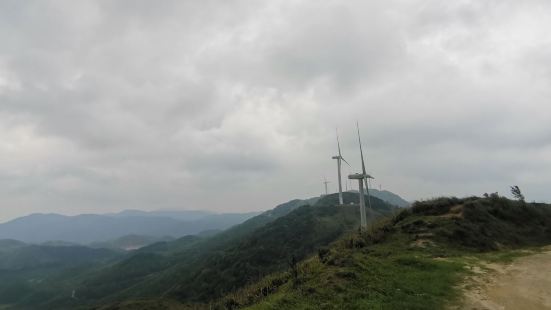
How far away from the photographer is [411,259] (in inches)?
1113

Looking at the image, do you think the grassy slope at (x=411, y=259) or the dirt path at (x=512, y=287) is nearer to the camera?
the dirt path at (x=512, y=287)

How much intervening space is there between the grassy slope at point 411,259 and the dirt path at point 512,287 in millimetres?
1188

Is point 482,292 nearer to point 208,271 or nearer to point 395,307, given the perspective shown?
point 395,307

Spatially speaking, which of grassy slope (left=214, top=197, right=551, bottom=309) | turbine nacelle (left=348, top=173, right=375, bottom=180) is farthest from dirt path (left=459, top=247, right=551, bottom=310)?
turbine nacelle (left=348, top=173, right=375, bottom=180)

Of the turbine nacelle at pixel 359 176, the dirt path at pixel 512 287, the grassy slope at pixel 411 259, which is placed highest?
the turbine nacelle at pixel 359 176

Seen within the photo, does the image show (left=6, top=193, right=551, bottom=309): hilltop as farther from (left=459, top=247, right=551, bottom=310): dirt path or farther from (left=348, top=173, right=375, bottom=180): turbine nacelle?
(left=348, top=173, right=375, bottom=180): turbine nacelle

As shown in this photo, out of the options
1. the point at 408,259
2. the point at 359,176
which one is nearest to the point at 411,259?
the point at 408,259

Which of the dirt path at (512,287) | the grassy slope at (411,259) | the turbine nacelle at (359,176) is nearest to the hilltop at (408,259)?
the grassy slope at (411,259)

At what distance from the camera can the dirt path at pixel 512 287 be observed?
21.0 metres

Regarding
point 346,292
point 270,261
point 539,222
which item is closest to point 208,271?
point 270,261

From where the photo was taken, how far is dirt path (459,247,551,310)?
20984 mm

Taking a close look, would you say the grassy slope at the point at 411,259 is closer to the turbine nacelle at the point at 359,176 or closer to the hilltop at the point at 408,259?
the hilltop at the point at 408,259

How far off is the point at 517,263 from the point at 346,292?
15025 mm

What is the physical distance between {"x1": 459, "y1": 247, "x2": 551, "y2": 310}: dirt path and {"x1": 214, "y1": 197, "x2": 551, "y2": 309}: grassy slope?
1188 millimetres
